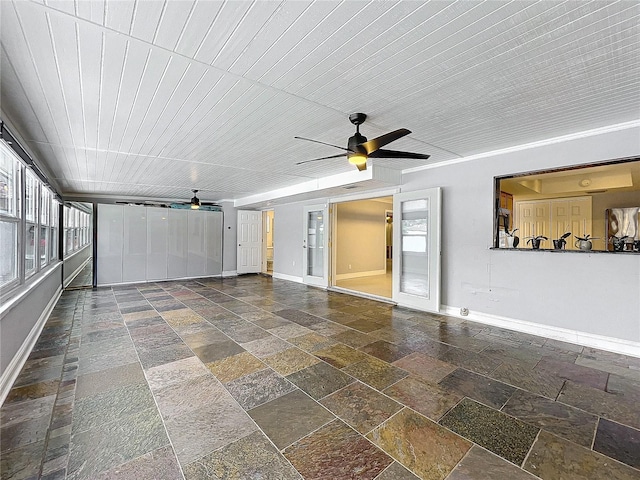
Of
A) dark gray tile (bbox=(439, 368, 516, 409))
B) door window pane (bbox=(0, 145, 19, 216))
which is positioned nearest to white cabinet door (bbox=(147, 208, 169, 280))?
door window pane (bbox=(0, 145, 19, 216))

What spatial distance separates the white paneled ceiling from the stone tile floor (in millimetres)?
2513

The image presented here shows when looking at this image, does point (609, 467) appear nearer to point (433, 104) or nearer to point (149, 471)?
point (149, 471)

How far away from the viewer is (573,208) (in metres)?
4.84

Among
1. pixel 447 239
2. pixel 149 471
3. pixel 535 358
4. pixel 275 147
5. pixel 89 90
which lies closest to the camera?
pixel 149 471

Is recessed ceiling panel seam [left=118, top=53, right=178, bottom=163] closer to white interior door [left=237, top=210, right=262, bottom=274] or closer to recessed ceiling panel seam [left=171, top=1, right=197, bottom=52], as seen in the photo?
recessed ceiling panel seam [left=171, top=1, right=197, bottom=52]

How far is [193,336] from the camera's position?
376cm

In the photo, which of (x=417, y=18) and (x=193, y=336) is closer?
(x=417, y=18)

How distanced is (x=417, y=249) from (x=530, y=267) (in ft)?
5.69

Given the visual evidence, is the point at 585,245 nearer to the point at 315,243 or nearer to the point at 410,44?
the point at 410,44

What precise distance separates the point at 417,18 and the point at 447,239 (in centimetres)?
370

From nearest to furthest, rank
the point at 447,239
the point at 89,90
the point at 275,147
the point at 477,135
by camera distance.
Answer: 1. the point at 89,90
2. the point at 477,135
3. the point at 275,147
4. the point at 447,239

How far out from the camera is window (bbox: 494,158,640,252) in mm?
3678

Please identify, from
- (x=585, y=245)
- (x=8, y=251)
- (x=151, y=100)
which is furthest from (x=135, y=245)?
(x=585, y=245)

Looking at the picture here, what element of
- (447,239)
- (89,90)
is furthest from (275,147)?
(447,239)
